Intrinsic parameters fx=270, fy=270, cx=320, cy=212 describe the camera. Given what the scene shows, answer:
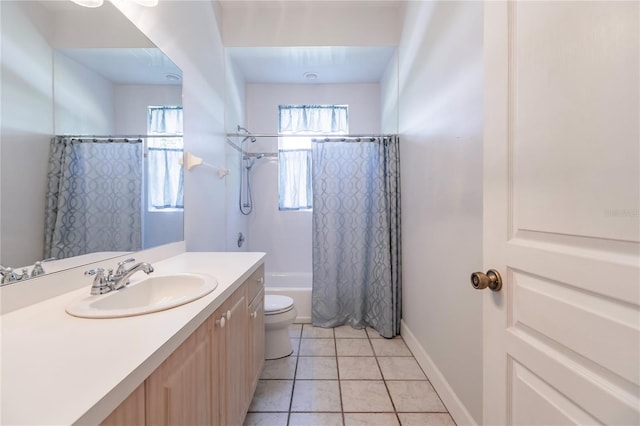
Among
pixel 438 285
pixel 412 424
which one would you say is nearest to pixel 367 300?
pixel 438 285

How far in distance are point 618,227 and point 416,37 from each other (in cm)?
205

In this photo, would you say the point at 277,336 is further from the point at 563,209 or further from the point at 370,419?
the point at 563,209

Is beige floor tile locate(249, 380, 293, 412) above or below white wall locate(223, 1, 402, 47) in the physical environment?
below

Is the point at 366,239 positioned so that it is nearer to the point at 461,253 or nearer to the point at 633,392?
the point at 461,253

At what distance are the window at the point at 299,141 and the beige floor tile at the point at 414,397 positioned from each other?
6.85 feet

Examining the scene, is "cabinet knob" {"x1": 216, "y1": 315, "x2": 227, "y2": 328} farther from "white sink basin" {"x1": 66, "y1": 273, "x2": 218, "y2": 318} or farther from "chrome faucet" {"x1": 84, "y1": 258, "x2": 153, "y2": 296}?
"chrome faucet" {"x1": 84, "y1": 258, "x2": 153, "y2": 296}

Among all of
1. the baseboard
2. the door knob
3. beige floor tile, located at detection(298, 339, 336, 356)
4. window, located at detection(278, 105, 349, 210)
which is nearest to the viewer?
the door knob

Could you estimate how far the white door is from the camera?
47 cm

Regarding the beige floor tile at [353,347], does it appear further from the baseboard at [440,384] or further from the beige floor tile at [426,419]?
the beige floor tile at [426,419]

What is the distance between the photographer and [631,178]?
458mm

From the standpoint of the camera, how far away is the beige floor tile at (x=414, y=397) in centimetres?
155

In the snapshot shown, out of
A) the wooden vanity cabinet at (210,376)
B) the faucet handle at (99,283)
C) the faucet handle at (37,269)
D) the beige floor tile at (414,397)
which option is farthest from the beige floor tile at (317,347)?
the faucet handle at (37,269)

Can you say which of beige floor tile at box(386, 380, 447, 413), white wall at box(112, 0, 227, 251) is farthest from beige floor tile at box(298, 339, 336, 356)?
white wall at box(112, 0, 227, 251)

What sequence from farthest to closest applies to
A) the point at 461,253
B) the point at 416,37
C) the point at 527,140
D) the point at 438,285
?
the point at 416,37 → the point at 438,285 → the point at 461,253 → the point at 527,140
